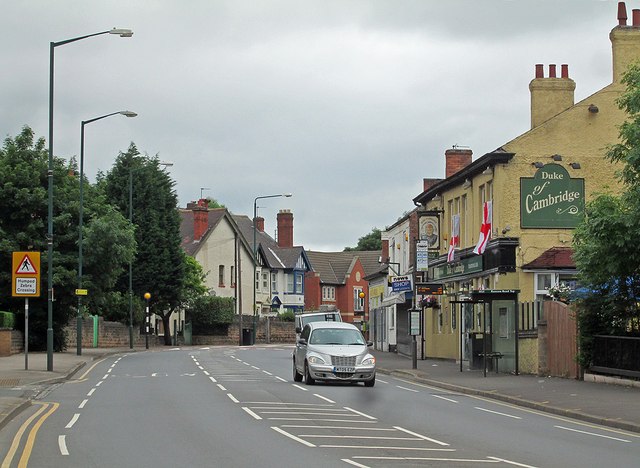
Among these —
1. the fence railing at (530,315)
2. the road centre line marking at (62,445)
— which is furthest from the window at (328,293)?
the road centre line marking at (62,445)

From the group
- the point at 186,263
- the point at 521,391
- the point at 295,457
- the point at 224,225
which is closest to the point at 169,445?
the point at 295,457

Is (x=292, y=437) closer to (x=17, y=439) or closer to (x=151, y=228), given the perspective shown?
(x=17, y=439)

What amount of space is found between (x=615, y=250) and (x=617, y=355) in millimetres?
2837

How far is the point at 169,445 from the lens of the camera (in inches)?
615

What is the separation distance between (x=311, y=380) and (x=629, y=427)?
11.8m

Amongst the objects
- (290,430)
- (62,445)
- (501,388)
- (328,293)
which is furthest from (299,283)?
(62,445)

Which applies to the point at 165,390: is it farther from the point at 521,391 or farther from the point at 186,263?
the point at 186,263


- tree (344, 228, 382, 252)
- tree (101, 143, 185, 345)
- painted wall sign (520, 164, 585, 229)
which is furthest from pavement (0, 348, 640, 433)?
tree (344, 228, 382, 252)

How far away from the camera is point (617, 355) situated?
2923 centimetres

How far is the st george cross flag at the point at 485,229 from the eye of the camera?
41.2 metres

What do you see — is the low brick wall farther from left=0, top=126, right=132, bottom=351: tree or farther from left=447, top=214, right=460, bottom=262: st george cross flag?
left=447, top=214, right=460, bottom=262: st george cross flag

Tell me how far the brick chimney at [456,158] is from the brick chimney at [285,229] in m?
54.0

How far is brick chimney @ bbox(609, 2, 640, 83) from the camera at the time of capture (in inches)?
1593

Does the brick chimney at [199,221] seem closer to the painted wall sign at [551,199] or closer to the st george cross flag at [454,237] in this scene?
the st george cross flag at [454,237]
